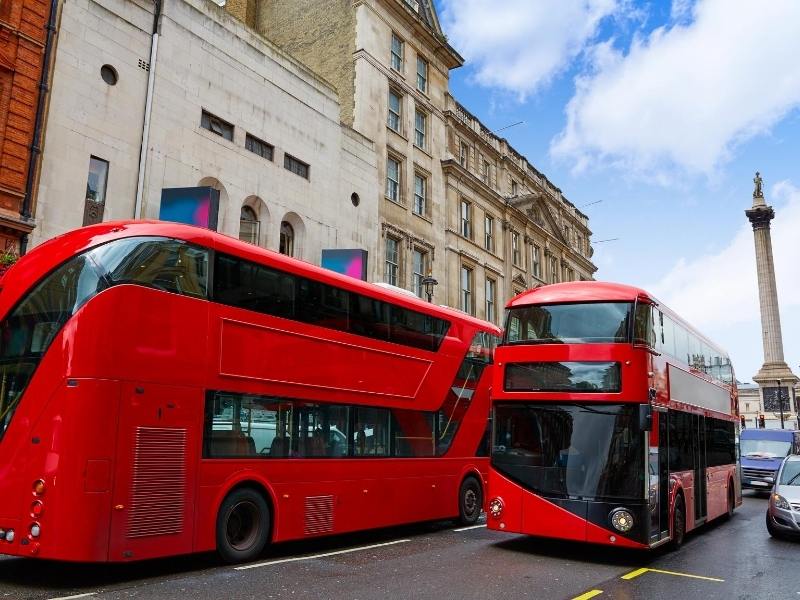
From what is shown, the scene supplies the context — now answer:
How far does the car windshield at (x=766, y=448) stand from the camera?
22906mm

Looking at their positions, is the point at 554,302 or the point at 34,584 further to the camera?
the point at 554,302

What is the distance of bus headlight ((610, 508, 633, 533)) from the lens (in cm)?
935

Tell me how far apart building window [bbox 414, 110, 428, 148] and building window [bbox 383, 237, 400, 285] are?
512 cm

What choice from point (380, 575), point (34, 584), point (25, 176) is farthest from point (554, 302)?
point (25, 176)

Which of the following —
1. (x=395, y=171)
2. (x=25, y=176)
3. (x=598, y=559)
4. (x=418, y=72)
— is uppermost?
(x=418, y=72)

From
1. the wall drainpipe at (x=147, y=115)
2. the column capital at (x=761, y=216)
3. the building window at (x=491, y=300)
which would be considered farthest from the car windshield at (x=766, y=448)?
the column capital at (x=761, y=216)

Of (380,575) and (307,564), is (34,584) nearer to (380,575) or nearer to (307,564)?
(307,564)

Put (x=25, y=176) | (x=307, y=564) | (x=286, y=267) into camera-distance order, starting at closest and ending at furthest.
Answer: (x=307, y=564), (x=286, y=267), (x=25, y=176)

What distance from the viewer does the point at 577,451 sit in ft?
32.2

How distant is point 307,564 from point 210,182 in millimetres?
12645

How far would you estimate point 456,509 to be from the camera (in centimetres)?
1356

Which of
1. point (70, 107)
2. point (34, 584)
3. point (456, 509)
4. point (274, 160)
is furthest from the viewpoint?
point (274, 160)

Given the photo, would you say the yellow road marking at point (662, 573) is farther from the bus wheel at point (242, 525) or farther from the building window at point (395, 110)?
the building window at point (395, 110)

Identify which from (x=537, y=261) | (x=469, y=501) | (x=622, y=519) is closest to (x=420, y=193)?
(x=537, y=261)
